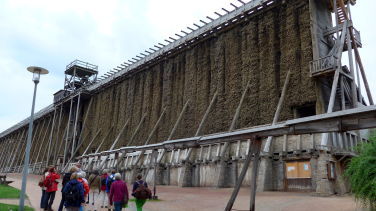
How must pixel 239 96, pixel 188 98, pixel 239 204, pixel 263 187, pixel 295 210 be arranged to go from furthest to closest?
pixel 188 98 → pixel 239 96 → pixel 263 187 → pixel 239 204 → pixel 295 210

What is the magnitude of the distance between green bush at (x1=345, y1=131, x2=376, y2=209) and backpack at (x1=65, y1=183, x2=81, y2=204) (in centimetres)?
628

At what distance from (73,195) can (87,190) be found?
1.43 m

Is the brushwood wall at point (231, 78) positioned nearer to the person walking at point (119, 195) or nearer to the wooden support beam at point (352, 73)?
the wooden support beam at point (352, 73)

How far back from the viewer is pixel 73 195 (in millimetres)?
7188

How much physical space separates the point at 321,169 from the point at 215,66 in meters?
13.7

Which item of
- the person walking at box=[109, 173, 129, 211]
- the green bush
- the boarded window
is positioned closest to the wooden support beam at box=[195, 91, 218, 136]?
the boarded window

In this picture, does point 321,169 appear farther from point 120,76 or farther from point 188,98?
point 120,76

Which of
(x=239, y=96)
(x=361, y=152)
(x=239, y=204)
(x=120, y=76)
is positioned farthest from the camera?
(x=120, y=76)

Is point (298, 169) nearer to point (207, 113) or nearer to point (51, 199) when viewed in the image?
point (207, 113)

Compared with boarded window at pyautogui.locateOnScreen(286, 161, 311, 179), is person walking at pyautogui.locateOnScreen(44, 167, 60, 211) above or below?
below

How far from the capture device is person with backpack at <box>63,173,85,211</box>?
7176 mm

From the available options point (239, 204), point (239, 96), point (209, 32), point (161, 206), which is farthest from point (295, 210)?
point (209, 32)

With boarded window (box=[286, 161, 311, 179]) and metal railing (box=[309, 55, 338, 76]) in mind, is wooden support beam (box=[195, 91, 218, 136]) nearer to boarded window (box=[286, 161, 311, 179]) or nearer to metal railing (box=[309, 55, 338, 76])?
metal railing (box=[309, 55, 338, 76])

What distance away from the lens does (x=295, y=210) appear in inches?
373
